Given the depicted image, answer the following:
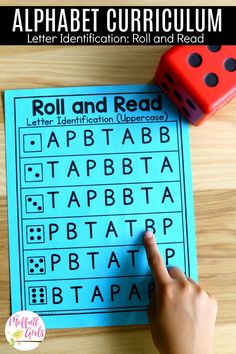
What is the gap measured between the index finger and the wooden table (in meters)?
0.07

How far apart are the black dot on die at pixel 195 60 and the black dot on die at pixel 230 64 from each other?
0.04m

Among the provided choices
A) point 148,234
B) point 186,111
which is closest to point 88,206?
point 148,234

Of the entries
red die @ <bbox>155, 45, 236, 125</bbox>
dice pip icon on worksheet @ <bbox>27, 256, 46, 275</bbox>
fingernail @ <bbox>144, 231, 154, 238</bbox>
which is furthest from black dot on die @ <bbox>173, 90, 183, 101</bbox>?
dice pip icon on worksheet @ <bbox>27, 256, 46, 275</bbox>

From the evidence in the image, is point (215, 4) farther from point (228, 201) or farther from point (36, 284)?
point (36, 284)

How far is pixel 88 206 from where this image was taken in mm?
751

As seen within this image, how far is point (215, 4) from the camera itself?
2.51ft

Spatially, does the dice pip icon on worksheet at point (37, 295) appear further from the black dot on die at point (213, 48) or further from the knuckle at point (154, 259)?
the black dot on die at point (213, 48)

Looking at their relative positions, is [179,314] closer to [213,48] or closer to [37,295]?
[37,295]

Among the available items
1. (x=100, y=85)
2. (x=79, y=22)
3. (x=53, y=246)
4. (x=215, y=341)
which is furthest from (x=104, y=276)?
(x=79, y=22)

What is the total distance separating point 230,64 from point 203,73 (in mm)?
→ 45

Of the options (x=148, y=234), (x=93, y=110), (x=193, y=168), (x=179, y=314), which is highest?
(x=93, y=110)

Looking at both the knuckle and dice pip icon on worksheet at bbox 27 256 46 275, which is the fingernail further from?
dice pip icon on worksheet at bbox 27 256 46 275

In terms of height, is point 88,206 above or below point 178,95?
below

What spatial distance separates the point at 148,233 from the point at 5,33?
40cm
